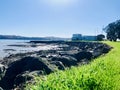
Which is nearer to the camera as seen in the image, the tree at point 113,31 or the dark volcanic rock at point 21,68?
the dark volcanic rock at point 21,68

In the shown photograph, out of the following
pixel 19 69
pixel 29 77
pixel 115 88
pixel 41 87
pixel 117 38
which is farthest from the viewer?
pixel 117 38

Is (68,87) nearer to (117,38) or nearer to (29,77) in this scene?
(29,77)

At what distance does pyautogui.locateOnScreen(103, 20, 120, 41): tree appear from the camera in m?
113

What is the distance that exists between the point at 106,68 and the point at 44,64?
9.51 m

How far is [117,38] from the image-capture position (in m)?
111

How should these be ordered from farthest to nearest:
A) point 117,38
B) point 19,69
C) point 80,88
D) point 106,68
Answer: point 117,38 < point 19,69 < point 106,68 < point 80,88

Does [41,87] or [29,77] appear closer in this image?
[41,87]

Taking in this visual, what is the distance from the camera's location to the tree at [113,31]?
11288 centimetres

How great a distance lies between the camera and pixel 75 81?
9695 mm

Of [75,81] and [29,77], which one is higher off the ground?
[75,81]

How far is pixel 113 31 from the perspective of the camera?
376ft

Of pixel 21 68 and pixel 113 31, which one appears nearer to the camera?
pixel 21 68

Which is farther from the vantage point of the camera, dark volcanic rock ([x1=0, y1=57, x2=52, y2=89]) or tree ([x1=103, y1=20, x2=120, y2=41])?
tree ([x1=103, y1=20, x2=120, y2=41])

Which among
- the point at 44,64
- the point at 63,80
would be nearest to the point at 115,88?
the point at 63,80
